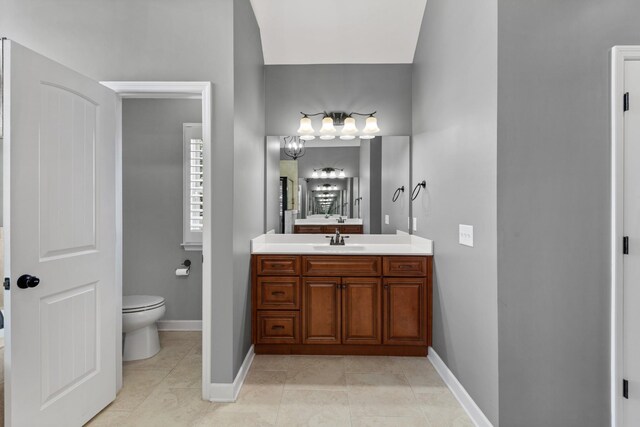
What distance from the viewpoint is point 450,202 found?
7.93 ft

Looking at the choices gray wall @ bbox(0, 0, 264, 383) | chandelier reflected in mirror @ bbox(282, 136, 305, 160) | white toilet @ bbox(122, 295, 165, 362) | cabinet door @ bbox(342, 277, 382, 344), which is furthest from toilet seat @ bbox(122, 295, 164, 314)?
chandelier reflected in mirror @ bbox(282, 136, 305, 160)

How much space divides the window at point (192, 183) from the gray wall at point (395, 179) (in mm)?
1819

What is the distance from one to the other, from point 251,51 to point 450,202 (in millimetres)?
1943

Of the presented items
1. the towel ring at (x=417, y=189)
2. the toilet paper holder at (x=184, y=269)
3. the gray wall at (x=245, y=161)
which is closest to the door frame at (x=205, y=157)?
the gray wall at (x=245, y=161)

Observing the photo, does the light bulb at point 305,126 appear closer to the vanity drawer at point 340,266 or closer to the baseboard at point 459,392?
the vanity drawer at point 340,266

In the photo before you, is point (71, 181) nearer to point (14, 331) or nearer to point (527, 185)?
point (14, 331)

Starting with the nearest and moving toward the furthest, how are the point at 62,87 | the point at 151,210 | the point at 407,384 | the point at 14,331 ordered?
1. the point at 14,331
2. the point at 62,87
3. the point at 407,384
4. the point at 151,210

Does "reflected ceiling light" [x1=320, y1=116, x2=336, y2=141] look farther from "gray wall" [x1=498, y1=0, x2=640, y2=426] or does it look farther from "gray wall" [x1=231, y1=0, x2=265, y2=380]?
"gray wall" [x1=498, y1=0, x2=640, y2=426]

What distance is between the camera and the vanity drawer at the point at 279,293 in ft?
9.57

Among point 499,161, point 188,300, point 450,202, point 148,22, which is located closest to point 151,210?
point 188,300

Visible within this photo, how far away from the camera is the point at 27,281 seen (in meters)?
1.63

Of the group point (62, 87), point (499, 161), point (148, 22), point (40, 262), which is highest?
point (148, 22)

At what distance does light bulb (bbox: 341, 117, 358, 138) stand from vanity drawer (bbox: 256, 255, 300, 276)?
137cm

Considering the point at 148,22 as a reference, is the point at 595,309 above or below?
below
